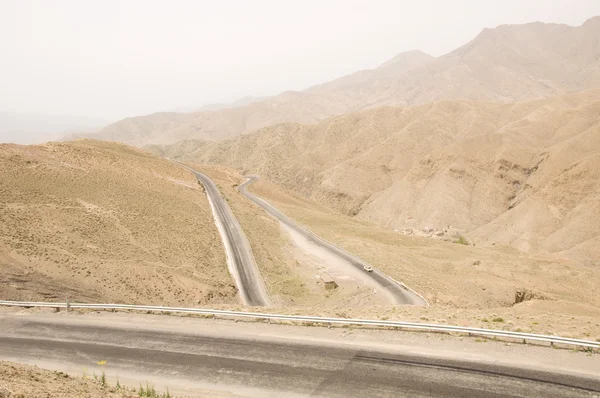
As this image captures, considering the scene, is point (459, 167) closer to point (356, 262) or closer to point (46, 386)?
point (356, 262)

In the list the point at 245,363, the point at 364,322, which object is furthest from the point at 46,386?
the point at 364,322

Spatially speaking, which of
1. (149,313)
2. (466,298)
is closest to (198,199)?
(149,313)

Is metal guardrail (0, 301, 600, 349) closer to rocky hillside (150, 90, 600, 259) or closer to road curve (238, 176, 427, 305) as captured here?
road curve (238, 176, 427, 305)

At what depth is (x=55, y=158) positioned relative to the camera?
153 ft

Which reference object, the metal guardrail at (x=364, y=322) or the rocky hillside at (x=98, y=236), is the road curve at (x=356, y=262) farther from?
the metal guardrail at (x=364, y=322)

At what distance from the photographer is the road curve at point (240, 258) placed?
32.8m

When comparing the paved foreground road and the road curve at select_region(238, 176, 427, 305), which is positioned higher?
the paved foreground road

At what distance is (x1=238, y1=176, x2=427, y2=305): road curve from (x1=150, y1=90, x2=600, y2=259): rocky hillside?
38.1 m

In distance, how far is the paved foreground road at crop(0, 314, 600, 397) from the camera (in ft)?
42.2

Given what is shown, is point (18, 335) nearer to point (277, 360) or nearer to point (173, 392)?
point (173, 392)

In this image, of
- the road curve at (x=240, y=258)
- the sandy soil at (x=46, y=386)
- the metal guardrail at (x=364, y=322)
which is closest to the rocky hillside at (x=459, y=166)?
the road curve at (x=240, y=258)

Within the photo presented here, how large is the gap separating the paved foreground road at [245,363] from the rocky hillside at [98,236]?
21.1 ft

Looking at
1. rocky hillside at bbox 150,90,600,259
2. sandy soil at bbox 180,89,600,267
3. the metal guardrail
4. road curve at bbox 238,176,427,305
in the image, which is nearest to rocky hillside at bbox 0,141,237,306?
the metal guardrail

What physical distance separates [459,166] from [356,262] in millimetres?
68261
